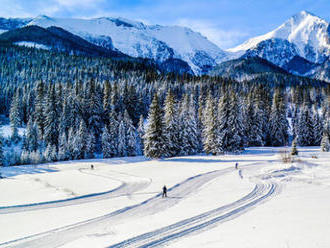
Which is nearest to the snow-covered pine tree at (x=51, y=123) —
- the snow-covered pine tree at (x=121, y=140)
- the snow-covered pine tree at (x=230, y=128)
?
the snow-covered pine tree at (x=121, y=140)

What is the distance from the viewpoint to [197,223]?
15039mm

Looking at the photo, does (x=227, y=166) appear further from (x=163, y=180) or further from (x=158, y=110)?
(x=158, y=110)

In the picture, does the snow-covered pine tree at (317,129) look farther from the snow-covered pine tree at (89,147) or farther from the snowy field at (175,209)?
the snow-covered pine tree at (89,147)

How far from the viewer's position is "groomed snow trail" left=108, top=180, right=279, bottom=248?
1246 cm

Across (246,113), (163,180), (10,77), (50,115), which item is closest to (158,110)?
(163,180)

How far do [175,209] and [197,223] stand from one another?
4.07 m

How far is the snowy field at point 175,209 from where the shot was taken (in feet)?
41.7

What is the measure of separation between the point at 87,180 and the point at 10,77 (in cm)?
12342

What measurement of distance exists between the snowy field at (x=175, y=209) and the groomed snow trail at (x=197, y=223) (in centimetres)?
5

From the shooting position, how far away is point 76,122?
66250mm

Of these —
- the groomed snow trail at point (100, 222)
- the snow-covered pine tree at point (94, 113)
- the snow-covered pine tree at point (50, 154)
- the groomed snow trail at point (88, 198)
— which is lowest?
the groomed snow trail at point (88, 198)

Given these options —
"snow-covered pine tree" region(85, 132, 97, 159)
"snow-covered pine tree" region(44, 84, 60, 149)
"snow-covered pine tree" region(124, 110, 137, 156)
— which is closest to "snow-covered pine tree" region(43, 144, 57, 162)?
"snow-covered pine tree" region(44, 84, 60, 149)

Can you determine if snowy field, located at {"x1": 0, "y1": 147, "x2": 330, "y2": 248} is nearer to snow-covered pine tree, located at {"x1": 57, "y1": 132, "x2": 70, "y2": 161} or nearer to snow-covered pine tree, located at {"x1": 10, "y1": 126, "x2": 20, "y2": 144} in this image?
snow-covered pine tree, located at {"x1": 57, "y1": 132, "x2": 70, "y2": 161}

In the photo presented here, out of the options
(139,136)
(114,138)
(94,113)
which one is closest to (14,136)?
(94,113)
